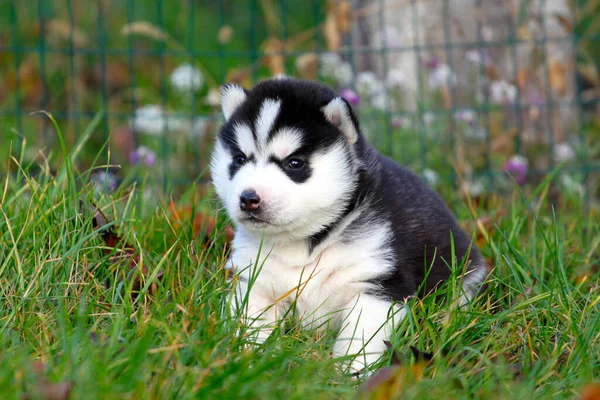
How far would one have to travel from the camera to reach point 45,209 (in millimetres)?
3824

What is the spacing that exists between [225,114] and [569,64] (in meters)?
4.19

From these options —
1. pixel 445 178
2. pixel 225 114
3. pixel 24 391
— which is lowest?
pixel 445 178

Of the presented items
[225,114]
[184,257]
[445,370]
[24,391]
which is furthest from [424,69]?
[24,391]

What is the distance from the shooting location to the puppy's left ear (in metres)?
3.54

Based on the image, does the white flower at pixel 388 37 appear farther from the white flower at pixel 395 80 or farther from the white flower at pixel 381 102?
the white flower at pixel 381 102

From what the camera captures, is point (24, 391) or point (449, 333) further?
point (449, 333)

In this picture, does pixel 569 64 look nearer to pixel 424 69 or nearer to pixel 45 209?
pixel 424 69

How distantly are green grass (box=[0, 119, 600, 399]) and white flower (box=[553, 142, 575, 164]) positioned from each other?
2345 millimetres

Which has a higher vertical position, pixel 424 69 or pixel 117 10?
pixel 117 10

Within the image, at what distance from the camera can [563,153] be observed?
6539 mm

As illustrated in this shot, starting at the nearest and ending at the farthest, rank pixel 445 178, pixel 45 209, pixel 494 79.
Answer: pixel 45 209 < pixel 445 178 < pixel 494 79

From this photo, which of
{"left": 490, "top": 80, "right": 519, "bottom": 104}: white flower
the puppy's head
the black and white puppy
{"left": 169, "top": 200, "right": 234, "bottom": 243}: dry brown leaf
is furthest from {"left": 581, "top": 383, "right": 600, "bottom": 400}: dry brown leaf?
{"left": 490, "top": 80, "right": 519, "bottom": 104}: white flower

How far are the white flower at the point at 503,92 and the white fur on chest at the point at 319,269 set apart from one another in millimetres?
3212

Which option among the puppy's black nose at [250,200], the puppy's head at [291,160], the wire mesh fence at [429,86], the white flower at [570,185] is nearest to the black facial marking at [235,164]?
the puppy's head at [291,160]
